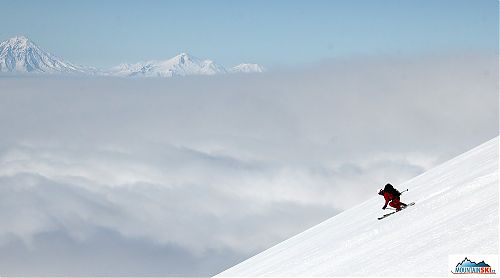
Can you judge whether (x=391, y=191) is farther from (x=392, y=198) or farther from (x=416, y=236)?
(x=416, y=236)

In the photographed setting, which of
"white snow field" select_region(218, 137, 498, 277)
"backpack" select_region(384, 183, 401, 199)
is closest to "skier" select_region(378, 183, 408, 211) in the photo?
"backpack" select_region(384, 183, 401, 199)

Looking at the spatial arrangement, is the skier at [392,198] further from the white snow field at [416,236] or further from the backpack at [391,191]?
the white snow field at [416,236]

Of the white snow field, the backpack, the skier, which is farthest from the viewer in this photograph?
the backpack

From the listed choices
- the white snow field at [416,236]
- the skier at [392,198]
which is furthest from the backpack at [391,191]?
the white snow field at [416,236]

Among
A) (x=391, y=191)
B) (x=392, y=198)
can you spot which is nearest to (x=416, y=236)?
(x=392, y=198)

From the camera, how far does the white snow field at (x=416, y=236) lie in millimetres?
10289

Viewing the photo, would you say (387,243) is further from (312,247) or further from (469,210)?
(312,247)

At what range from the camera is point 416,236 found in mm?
12352

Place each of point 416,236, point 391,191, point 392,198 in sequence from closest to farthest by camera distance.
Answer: point 416,236
point 392,198
point 391,191

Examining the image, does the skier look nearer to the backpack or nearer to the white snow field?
the backpack

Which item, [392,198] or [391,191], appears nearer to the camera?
[392,198]

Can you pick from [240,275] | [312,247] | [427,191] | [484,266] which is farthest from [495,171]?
[240,275]

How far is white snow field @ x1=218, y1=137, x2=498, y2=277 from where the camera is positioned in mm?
10289

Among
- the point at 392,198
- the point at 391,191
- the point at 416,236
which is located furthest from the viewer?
the point at 391,191
